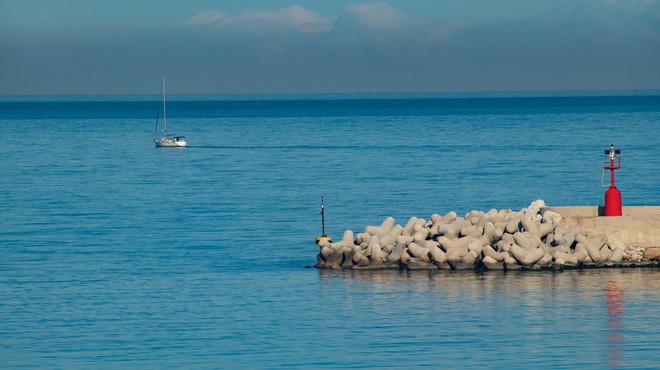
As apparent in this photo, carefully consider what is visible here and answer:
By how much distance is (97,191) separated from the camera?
64125 millimetres

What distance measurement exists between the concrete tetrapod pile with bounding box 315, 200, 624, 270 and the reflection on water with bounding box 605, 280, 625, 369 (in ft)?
6.04

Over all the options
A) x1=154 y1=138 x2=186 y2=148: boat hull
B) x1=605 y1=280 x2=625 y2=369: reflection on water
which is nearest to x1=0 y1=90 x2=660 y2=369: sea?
x1=605 y1=280 x2=625 y2=369: reflection on water

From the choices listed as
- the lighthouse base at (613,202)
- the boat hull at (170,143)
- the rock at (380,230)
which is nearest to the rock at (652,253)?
the lighthouse base at (613,202)

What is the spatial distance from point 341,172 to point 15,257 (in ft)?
Result: 125

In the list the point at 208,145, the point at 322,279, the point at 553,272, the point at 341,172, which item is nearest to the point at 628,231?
the point at 553,272

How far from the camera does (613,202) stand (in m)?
33.3

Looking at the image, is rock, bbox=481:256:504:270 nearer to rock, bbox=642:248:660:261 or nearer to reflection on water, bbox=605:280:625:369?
reflection on water, bbox=605:280:625:369

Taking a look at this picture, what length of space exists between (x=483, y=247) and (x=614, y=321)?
6373mm

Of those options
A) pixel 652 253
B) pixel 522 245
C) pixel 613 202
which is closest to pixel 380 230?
pixel 522 245

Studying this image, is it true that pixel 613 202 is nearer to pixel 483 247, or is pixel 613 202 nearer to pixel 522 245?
pixel 522 245

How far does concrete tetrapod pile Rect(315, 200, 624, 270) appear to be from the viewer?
107ft

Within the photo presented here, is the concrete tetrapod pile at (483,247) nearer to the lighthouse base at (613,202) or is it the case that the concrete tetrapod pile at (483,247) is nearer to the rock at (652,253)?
the rock at (652,253)

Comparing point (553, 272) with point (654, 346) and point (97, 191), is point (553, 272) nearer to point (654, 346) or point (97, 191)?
point (654, 346)

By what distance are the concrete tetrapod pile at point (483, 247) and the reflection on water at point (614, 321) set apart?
184cm
